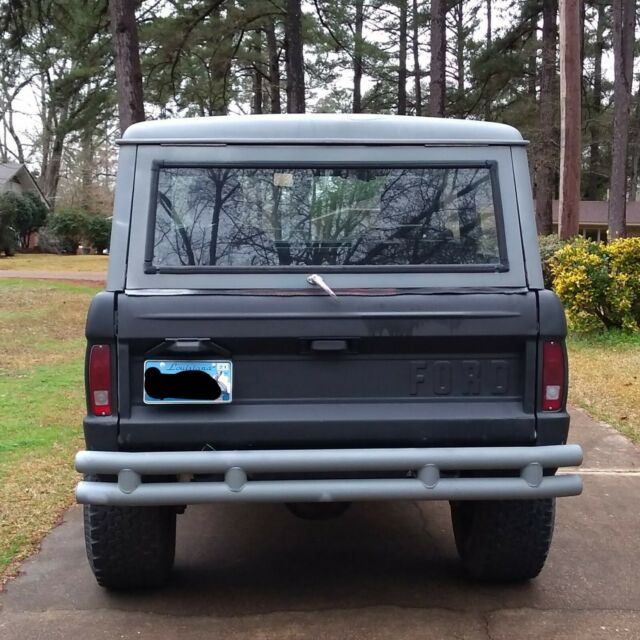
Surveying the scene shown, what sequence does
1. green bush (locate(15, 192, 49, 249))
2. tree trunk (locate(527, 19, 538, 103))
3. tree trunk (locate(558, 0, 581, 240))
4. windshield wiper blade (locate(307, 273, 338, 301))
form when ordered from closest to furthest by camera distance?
windshield wiper blade (locate(307, 273, 338, 301)) → tree trunk (locate(558, 0, 581, 240)) → tree trunk (locate(527, 19, 538, 103)) → green bush (locate(15, 192, 49, 249))

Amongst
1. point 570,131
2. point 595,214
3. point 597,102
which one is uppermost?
point 597,102

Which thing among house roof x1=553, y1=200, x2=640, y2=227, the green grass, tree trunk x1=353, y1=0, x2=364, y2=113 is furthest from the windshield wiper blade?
house roof x1=553, y1=200, x2=640, y2=227

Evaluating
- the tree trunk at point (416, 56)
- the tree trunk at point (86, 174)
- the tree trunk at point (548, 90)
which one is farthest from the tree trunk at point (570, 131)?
the tree trunk at point (86, 174)

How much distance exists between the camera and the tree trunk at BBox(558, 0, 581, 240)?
1445 centimetres

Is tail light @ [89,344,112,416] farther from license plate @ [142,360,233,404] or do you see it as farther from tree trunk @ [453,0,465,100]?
tree trunk @ [453,0,465,100]

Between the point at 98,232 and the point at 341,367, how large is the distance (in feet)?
126

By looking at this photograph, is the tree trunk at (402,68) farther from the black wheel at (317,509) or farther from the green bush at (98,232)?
the black wheel at (317,509)

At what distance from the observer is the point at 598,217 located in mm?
38562

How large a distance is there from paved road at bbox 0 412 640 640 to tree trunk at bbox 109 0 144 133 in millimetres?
11467

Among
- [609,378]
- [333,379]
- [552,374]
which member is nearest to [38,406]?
[333,379]

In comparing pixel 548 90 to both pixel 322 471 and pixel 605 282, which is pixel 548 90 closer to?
pixel 605 282

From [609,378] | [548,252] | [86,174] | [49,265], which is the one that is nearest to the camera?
[609,378]

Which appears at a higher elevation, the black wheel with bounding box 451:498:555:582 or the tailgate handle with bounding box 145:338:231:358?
the tailgate handle with bounding box 145:338:231:358

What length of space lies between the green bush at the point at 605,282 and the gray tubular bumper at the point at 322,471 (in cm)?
832
